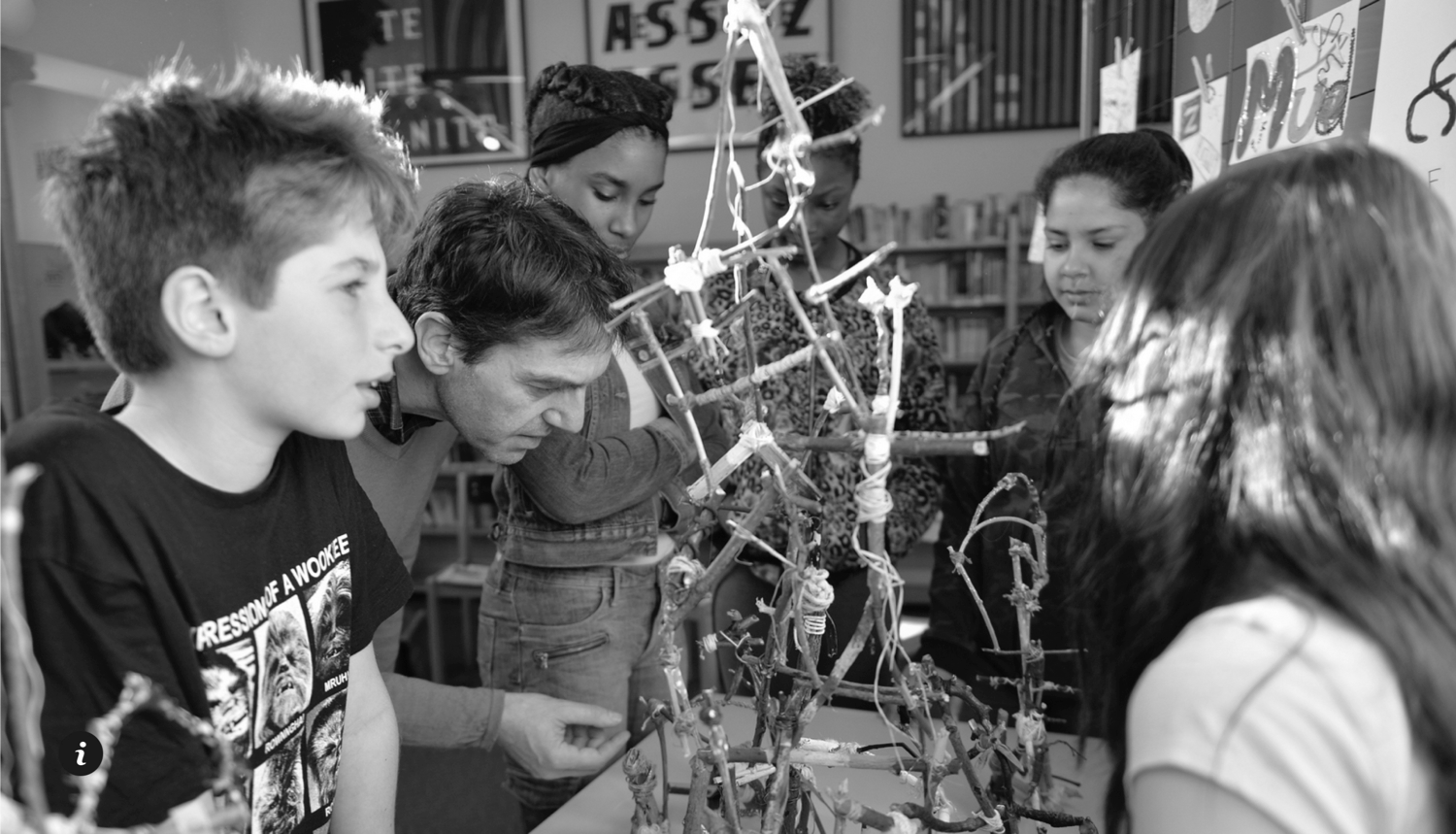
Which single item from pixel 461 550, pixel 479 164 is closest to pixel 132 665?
pixel 461 550

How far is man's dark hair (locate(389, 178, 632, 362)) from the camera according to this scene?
1.04 m

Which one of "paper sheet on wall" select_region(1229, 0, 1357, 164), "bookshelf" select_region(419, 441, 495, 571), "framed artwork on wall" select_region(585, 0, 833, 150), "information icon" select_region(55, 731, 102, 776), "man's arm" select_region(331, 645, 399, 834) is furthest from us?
"framed artwork on wall" select_region(585, 0, 833, 150)

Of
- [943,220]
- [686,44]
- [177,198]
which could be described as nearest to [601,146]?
[177,198]

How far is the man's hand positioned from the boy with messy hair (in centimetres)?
37

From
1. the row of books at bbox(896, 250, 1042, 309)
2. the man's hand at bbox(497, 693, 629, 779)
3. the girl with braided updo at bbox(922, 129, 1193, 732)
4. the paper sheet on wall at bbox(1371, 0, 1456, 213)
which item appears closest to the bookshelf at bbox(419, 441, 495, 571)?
the row of books at bbox(896, 250, 1042, 309)

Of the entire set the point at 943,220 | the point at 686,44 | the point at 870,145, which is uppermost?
the point at 686,44

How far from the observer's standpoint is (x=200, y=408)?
68cm

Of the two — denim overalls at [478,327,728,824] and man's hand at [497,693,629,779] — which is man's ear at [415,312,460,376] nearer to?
denim overalls at [478,327,728,824]

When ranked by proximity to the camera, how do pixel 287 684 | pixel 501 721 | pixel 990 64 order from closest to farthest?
pixel 287 684
pixel 501 721
pixel 990 64

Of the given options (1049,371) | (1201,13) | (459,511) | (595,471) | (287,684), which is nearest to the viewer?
(287,684)

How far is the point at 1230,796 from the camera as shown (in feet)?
1.67

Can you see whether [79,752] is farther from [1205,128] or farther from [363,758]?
[1205,128]

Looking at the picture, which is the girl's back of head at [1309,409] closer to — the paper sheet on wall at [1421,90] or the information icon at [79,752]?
the paper sheet on wall at [1421,90]

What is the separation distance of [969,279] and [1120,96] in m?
2.52
